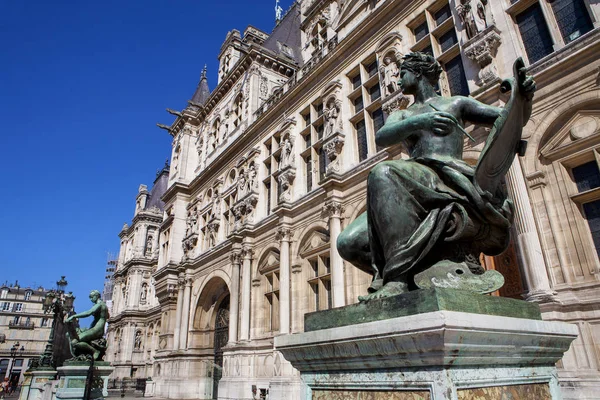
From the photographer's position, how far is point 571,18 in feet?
33.6

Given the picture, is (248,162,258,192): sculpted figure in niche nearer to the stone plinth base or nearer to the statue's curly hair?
the statue's curly hair

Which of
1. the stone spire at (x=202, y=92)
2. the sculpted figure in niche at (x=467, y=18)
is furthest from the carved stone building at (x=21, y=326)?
the sculpted figure in niche at (x=467, y=18)

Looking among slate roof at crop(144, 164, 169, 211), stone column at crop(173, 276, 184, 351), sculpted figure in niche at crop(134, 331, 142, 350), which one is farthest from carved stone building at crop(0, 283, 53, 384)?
stone column at crop(173, 276, 184, 351)

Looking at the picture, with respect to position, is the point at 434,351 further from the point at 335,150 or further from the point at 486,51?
the point at 335,150

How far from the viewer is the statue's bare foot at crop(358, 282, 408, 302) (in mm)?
2736

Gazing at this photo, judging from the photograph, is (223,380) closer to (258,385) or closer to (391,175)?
(258,385)

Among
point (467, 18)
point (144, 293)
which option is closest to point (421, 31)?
point (467, 18)

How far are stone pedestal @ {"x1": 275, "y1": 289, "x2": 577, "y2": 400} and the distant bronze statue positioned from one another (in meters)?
10.0

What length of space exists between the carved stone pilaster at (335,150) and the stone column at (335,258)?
158 centimetres

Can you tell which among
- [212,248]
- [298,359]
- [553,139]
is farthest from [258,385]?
[298,359]

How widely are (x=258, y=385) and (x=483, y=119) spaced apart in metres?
16.5

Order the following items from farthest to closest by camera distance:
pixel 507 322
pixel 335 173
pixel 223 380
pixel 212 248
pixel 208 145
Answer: pixel 208 145
pixel 212 248
pixel 223 380
pixel 335 173
pixel 507 322

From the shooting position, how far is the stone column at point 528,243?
345 inches

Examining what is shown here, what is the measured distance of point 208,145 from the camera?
96.9 feet
